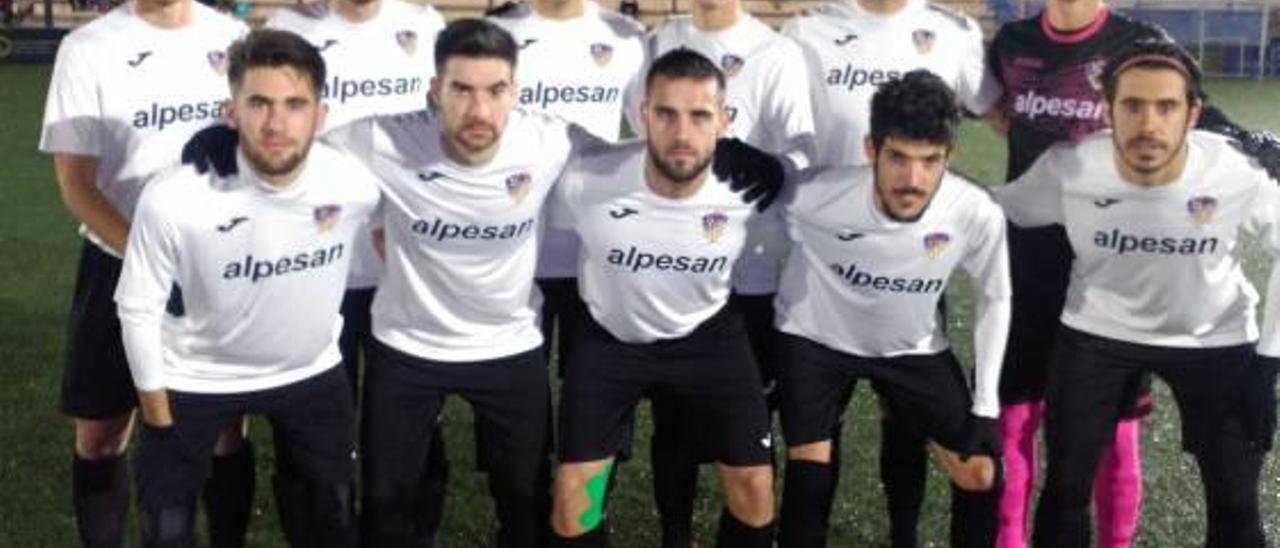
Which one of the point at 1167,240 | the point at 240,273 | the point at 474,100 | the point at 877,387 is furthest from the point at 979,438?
the point at 240,273

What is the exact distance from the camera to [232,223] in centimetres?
366

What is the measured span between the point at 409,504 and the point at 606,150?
124 centimetres

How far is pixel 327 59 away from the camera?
4523 mm

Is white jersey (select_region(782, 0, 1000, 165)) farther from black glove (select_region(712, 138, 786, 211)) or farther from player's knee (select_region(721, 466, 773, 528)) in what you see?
player's knee (select_region(721, 466, 773, 528))

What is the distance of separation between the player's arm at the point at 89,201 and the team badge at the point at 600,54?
161 cm

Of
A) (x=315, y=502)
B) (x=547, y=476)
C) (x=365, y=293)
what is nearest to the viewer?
(x=315, y=502)

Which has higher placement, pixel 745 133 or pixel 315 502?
pixel 745 133

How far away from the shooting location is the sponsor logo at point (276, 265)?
369cm

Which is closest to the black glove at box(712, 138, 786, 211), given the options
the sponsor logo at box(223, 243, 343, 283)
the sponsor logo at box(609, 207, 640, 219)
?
the sponsor logo at box(609, 207, 640, 219)

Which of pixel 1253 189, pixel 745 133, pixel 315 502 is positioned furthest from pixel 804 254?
pixel 315 502

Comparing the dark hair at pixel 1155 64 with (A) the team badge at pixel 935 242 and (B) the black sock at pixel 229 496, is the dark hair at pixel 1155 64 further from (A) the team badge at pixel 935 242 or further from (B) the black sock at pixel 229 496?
(B) the black sock at pixel 229 496

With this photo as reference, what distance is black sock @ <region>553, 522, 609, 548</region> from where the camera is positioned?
4133 mm

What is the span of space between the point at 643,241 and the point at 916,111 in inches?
34.9

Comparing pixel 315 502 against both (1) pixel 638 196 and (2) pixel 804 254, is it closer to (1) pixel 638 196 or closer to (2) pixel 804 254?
(1) pixel 638 196
